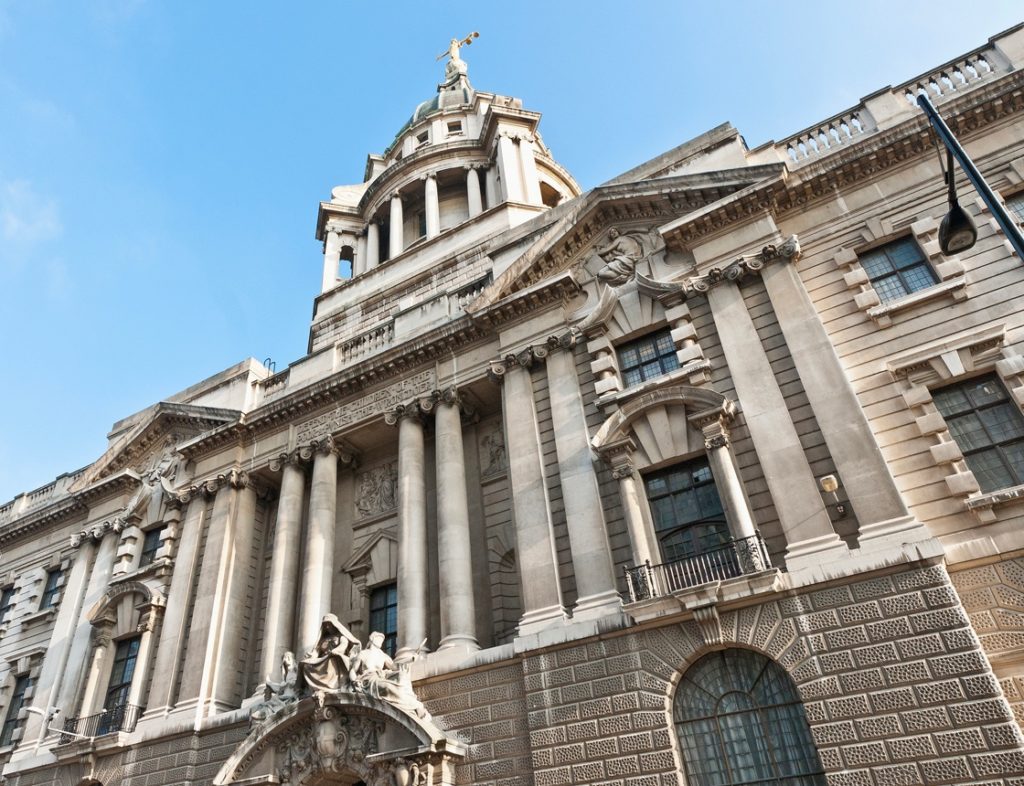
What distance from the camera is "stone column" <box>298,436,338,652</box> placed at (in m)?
19.7

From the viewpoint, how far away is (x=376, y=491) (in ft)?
75.9

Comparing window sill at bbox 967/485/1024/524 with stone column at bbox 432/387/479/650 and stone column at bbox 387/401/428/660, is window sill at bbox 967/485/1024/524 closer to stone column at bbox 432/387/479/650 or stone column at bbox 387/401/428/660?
stone column at bbox 432/387/479/650

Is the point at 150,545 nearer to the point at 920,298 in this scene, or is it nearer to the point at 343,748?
the point at 343,748

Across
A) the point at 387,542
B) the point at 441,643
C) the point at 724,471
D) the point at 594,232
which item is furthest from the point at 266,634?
the point at 594,232

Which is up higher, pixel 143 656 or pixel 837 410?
pixel 837 410

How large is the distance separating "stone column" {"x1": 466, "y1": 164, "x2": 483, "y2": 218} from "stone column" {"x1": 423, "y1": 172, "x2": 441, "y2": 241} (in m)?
1.66

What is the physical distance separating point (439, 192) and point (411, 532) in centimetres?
2306

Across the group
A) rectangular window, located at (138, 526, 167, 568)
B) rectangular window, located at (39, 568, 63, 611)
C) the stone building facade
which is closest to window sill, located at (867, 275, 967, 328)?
the stone building facade

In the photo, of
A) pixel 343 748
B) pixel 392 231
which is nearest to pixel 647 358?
pixel 343 748

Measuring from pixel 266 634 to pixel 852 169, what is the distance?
20.1 meters

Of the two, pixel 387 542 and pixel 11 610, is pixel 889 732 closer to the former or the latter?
pixel 387 542

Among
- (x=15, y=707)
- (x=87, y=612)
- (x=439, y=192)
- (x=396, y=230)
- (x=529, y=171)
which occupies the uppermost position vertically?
(x=439, y=192)

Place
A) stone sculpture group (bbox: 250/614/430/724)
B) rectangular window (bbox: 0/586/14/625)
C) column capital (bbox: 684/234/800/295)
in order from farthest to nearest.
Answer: rectangular window (bbox: 0/586/14/625) → column capital (bbox: 684/234/800/295) → stone sculpture group (bbox: 250/614/430/724)

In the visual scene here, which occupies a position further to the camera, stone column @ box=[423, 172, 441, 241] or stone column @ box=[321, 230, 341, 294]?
stone column @ box=[321, 230, 341, 294]
